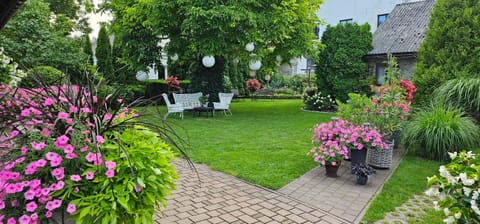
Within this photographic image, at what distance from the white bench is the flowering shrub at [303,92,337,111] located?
197 inches

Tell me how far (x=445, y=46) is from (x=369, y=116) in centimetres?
302

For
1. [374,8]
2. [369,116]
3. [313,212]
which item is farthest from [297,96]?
[313,212]

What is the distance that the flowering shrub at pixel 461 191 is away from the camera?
5.91 feet

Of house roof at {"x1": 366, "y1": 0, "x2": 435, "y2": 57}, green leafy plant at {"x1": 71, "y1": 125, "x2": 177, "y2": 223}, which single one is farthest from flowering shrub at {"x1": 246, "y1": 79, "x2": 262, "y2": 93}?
green leafy plant at {"x1": 71, "y1": 125, "x2": 177, "y2": 223}

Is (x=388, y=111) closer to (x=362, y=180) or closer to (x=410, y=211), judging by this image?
(x=362, y=180)

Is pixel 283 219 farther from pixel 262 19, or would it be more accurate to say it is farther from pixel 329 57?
pixel 329 57

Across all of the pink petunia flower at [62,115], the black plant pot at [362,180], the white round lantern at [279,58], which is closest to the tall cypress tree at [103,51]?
the white round lantern at [279,58]

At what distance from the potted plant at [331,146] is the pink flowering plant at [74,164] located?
2.56 metres

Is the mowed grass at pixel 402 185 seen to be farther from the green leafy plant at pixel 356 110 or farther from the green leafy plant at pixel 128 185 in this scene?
the green leafy plant at pixel 128 185

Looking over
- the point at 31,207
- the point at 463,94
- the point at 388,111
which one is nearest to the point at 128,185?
the point at 31,207

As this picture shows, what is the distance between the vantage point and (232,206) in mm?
3176

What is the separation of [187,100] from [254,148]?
5220 millimetres

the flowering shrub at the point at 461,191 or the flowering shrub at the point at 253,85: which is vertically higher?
the flowering shrub at the point at 253,85

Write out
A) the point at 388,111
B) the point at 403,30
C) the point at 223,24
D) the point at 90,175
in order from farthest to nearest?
the point at 403,30 < the point at 223,24 < the point at 388,111 < the point at 90,175
